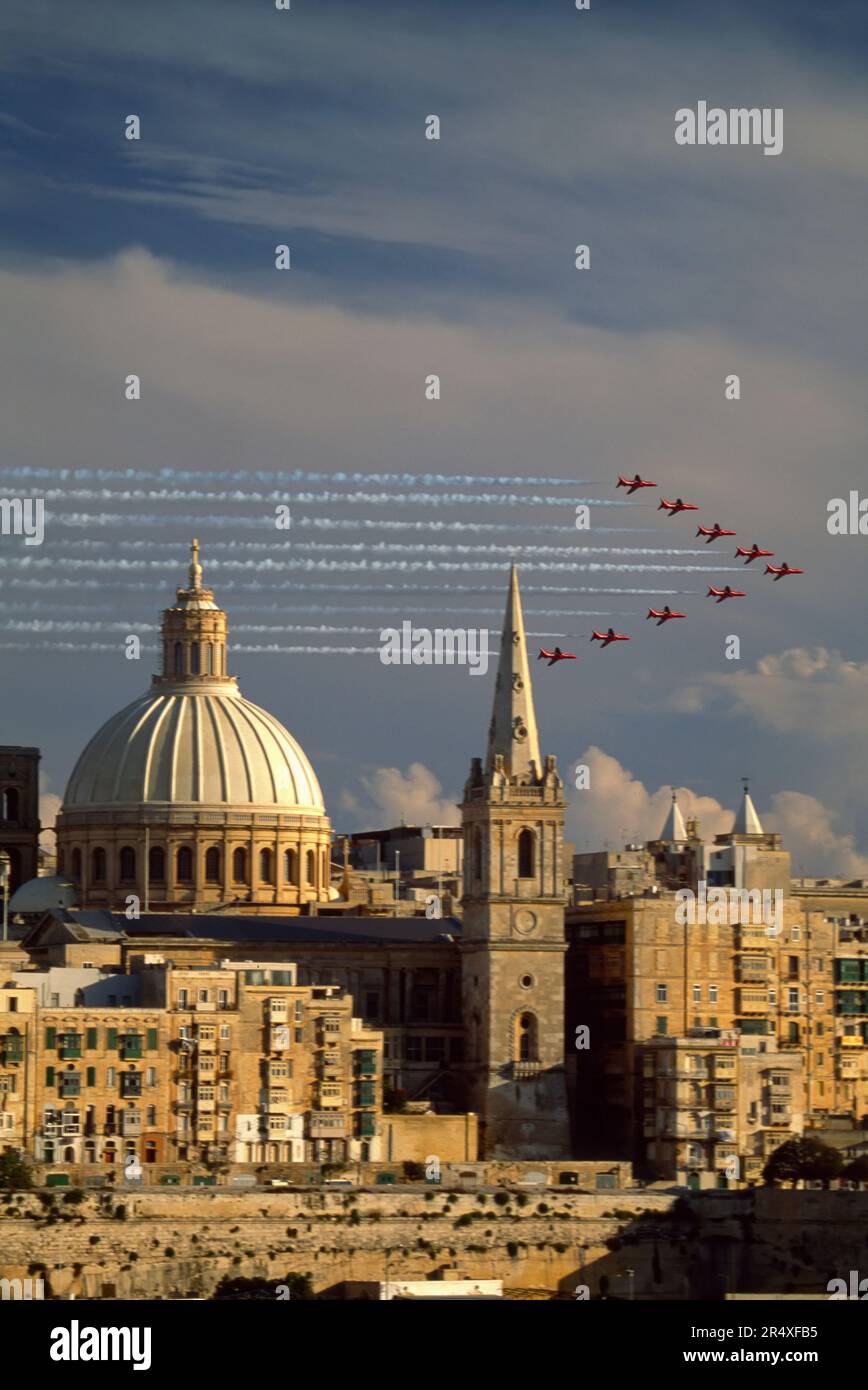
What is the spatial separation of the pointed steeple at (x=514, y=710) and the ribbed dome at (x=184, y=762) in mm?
17418

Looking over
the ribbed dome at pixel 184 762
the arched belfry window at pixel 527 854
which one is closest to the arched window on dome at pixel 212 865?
the ribbed dome at pixel 184 762

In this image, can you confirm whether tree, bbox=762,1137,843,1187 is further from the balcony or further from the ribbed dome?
the ribbed dome

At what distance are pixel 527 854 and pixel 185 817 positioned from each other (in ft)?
67.1

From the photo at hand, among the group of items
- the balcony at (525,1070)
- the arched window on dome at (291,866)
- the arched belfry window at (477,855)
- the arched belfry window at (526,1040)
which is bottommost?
the balcony at (525,1070)

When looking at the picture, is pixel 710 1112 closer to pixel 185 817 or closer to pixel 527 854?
pixel 527 854

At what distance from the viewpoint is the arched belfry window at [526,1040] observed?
18038cm

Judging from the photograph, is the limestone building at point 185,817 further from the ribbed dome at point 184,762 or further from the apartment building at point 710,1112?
the apartment building at point 710,1112

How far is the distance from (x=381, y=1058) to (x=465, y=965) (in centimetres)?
810

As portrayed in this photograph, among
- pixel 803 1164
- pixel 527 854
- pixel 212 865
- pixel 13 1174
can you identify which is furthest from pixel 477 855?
pixel 13 1174

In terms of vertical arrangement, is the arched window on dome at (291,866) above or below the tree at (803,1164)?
above

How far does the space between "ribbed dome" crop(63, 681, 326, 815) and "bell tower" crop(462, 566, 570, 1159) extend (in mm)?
17237

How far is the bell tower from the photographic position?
178875 millimetres
